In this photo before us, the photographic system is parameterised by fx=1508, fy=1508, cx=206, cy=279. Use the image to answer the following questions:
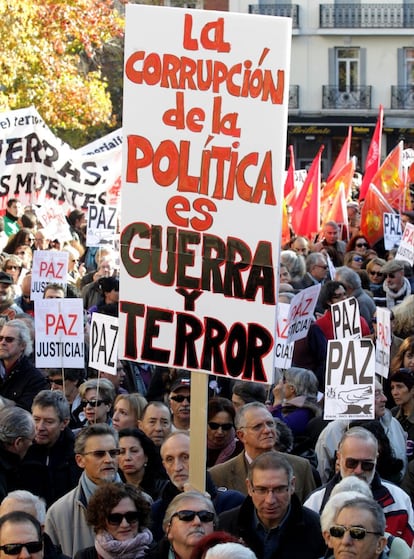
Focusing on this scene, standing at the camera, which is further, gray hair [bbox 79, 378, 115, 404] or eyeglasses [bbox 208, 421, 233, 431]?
gray hair [bbox 79, 378, 115, 404]

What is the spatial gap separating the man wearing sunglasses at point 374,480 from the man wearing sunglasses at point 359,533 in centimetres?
106

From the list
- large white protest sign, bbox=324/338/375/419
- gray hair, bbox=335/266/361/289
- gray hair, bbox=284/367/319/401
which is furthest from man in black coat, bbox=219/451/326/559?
gray hair, bbox=335/266/361/289

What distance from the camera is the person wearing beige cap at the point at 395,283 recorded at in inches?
523

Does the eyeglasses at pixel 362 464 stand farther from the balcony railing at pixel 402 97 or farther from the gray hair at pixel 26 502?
the balcony railing at pixel 402 97

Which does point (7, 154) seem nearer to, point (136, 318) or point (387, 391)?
point (387, 391)

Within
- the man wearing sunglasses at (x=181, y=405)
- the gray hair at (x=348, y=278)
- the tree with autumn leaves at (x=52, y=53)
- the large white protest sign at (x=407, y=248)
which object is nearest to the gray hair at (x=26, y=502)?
the man wearing sunglasses at (x=181, y=405)

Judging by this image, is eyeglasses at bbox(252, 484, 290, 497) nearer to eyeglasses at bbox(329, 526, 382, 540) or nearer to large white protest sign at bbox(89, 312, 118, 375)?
eyeglasses at bbox(329, 526, 382, 540)

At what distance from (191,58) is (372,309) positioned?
6411 mm

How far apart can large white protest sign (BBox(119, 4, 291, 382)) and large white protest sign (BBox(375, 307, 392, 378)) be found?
294cm

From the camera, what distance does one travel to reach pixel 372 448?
6930 mm

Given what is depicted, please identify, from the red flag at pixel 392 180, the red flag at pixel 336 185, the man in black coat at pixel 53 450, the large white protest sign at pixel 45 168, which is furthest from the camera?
the red flag at pixel 392 180

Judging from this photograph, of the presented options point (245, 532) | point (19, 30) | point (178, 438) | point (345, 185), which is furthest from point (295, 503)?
point (19, 30)

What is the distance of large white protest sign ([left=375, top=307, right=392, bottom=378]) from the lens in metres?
9.45

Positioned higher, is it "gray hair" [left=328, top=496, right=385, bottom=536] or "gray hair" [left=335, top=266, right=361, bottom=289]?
"gray hair" [left=335, top=266, right=361, bottom=289]
